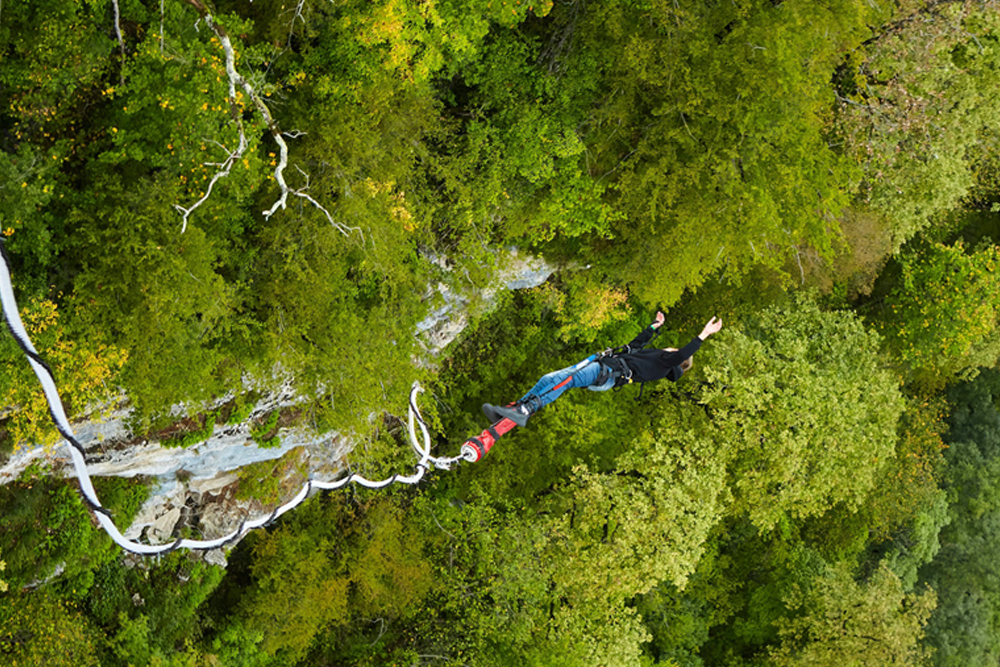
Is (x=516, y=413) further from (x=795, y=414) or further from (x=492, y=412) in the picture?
(x=795, y=414)

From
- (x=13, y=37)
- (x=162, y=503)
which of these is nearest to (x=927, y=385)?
(x=162, y=503)

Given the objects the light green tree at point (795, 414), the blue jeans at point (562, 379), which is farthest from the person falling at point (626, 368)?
the light green tree at point (795, 414)

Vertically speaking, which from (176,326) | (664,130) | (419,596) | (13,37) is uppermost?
(13,37)

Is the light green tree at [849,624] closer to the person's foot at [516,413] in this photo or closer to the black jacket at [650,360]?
the black jacket at [650,360]

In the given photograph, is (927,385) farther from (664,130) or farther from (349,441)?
(349,441)

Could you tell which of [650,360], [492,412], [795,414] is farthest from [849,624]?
[492,412]
